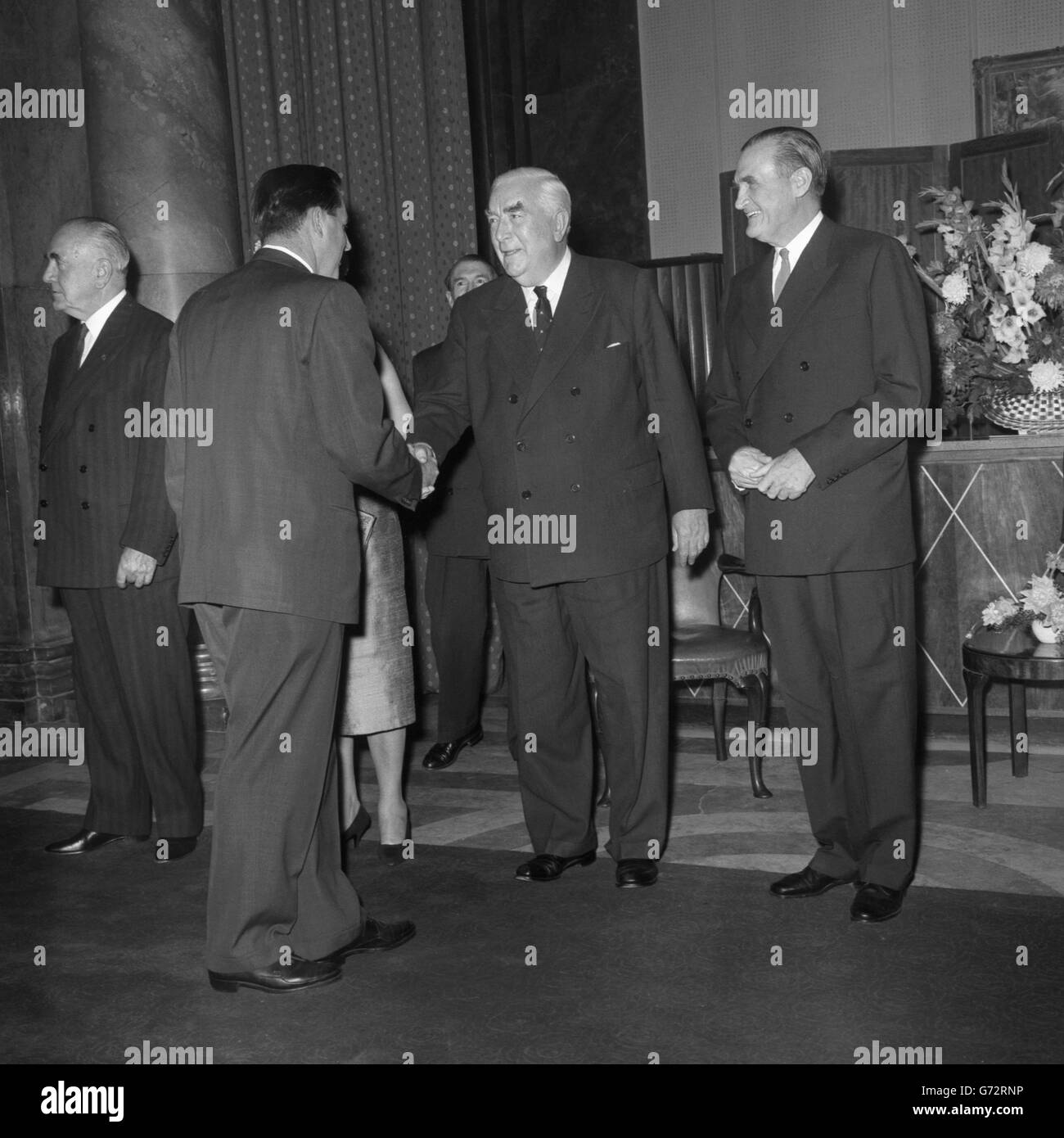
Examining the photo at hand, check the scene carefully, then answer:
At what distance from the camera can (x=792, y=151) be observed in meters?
3.08

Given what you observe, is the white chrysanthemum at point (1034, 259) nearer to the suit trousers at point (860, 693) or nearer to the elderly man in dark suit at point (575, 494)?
the elderly man in dark suit at point (575, 494)

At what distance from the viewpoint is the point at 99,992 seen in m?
2.90

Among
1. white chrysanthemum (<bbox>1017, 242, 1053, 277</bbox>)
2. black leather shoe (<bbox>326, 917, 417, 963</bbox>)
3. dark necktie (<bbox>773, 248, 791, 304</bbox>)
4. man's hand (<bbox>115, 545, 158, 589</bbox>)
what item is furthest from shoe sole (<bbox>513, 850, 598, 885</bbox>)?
white chrysanthemum (<bbox>1017, 242, 1053, 277</bbox>)

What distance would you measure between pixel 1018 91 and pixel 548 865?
567cm

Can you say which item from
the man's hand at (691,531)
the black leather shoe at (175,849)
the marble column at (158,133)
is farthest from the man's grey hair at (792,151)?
the marble column at (158,133)

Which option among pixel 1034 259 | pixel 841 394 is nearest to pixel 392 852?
pixel 841 394

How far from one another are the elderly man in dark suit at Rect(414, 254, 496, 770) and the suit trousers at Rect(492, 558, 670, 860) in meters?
1.43

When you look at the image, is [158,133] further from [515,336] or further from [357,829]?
[357,829]

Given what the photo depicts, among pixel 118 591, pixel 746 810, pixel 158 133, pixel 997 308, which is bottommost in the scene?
pixel 746 810

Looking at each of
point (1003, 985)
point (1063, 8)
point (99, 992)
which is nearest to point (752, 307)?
point (1003, 985)

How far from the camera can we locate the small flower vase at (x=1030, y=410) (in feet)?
15.5
